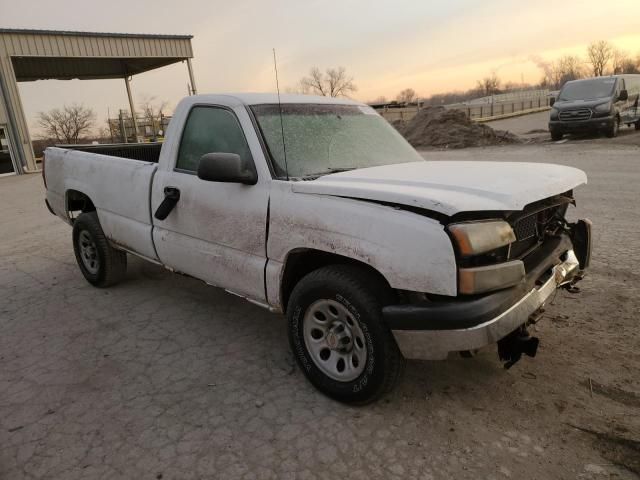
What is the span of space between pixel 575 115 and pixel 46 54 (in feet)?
72.5

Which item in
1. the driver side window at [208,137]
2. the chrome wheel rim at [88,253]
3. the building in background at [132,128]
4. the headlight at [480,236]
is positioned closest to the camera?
the headlight at [480,236]

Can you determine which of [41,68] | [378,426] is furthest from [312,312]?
[41,68]

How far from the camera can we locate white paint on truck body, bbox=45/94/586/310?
2342mm

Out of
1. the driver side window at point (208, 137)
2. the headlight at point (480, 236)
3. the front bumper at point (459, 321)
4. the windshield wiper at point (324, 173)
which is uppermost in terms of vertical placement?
the driver side window at point (208, 137)

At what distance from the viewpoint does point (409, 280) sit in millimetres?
2350

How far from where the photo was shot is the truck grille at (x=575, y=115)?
1698 centimetres

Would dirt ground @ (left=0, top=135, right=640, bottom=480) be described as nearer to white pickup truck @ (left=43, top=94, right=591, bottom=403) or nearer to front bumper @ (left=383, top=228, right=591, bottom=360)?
white pickup truck @ (left=43, top=94, right=591, bottom=403)

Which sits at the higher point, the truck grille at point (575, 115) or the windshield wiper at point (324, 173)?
the windshield wiper at point (324, 173)

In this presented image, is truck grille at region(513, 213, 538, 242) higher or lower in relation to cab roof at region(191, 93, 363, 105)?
lower

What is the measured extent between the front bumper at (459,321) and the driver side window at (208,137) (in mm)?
1534

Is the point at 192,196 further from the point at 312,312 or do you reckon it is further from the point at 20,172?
→ the point at 20,172

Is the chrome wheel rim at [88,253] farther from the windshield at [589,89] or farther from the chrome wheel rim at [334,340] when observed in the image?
the windshield at [589,89]

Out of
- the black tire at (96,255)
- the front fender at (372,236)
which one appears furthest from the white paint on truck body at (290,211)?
the black tire at (96,255)

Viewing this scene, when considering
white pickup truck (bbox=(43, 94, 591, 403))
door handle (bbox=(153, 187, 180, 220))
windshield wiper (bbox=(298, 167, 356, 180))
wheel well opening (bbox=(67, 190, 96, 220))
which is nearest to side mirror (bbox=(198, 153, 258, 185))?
white pickup truck (bbox=(43, 94, 591, 403))
